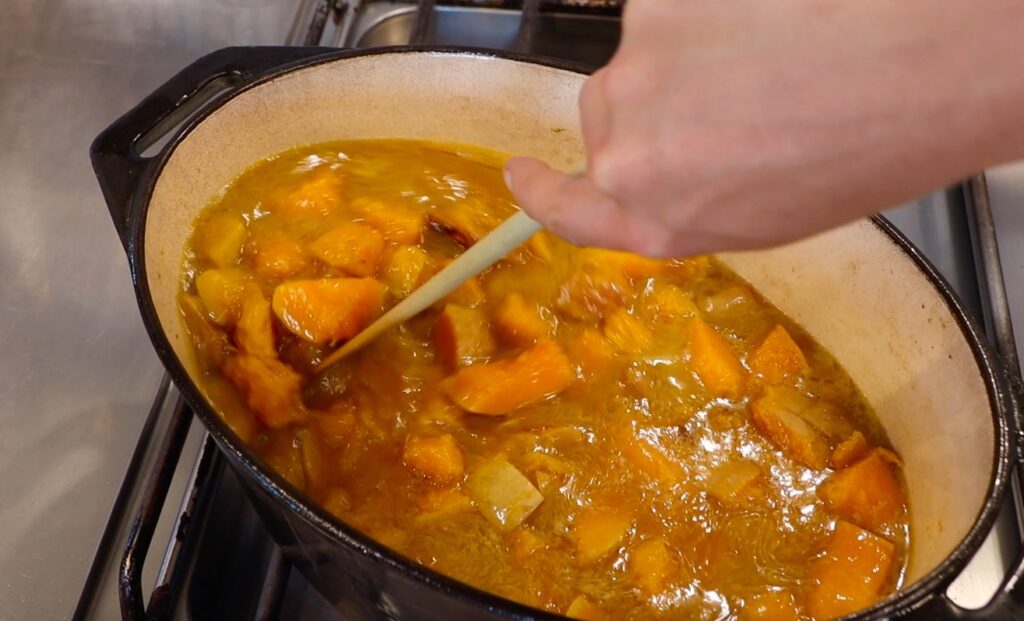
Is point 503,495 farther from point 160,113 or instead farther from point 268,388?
point 160,113

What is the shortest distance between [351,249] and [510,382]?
32 cm

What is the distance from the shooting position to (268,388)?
995 mm

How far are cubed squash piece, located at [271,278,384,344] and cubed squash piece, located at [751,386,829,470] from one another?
55cm

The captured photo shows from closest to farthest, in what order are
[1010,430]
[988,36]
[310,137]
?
[988,36], [1010,430], [310,137]

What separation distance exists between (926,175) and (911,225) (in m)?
1.05

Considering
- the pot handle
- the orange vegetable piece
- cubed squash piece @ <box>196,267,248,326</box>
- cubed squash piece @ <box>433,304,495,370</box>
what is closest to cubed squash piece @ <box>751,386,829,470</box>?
the orange vegetable piece

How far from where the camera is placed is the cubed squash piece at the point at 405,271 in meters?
1.13

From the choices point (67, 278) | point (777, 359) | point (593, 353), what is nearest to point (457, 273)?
point (593, 353)

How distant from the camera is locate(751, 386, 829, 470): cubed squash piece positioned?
1.04 metres

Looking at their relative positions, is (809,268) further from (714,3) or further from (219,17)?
(219,17)

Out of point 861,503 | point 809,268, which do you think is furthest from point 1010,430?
point 809,268

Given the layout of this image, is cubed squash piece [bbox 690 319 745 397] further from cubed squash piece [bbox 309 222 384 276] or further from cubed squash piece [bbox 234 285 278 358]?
cubed squash piece [bbox 234 285 278 358]

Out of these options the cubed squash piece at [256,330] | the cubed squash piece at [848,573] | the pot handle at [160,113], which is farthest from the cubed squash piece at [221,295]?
the cubed squash piece at [848,573]

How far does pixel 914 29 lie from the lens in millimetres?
464
